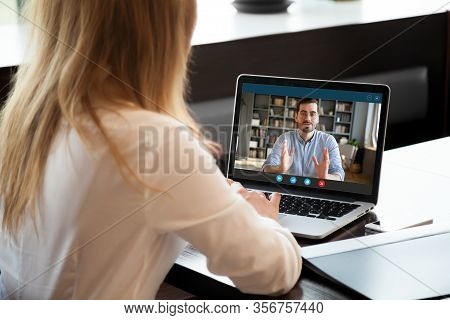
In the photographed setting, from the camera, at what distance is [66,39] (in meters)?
1.16

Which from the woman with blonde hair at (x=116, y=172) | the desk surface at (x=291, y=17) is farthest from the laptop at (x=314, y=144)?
the desk surface at (x=291, y=17)

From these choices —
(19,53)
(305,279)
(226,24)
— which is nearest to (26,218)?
(305,279)

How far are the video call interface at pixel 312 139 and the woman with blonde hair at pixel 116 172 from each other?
419 millimetres

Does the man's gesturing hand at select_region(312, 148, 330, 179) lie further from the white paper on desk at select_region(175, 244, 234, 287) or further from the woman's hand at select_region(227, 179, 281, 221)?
the white paper on desk at select_region(175, 244, 234, 287)

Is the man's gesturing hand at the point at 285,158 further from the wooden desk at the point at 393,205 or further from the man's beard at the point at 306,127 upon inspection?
the wooden desk at the point at 393,205

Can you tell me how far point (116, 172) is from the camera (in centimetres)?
111

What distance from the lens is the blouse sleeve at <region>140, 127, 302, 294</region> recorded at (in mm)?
1098

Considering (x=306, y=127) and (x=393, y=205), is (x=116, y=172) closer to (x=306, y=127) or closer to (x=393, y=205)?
(x=306, y=127)

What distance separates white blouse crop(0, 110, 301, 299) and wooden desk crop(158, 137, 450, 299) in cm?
9

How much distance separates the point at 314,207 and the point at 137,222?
554 millimetres

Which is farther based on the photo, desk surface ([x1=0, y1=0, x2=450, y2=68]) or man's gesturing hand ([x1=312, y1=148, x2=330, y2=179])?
desk surface ([x1=0, y1=0, x2=450, y2=68])

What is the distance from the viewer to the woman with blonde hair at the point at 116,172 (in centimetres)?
111

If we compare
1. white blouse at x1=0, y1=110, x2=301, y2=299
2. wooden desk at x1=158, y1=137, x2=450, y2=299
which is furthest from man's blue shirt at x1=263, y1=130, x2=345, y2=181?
white blouse at x1=0, y1=110, x2=301, y2=299

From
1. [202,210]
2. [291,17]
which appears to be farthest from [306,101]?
[291,17]
